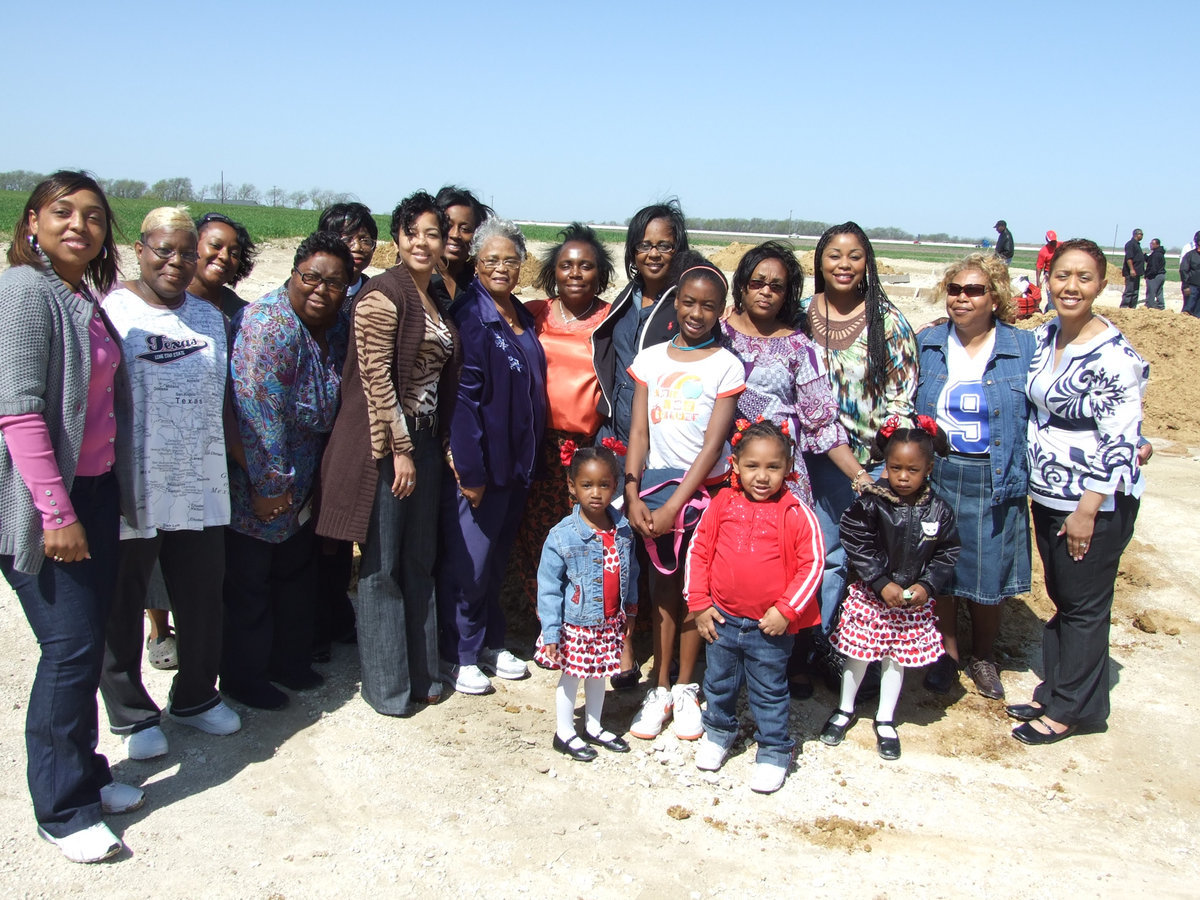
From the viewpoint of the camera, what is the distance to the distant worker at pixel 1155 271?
19.0 m

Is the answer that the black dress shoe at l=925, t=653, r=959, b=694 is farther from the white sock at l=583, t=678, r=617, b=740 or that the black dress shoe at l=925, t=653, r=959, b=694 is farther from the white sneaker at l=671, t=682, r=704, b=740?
the white sock at l=583, t=678, r=617, b=740

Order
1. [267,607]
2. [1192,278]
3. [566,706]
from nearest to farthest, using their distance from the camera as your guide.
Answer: [566,706] < [267,607] < [1192,278]

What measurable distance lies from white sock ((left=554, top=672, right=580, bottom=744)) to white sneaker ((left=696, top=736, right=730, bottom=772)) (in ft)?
1.72

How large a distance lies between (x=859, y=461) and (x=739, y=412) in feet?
2.14

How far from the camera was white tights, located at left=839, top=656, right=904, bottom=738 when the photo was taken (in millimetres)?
3963

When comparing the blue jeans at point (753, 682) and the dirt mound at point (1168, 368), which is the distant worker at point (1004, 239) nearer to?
the dirt mound at point (1168, 368)

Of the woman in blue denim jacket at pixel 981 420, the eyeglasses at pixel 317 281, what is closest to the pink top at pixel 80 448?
the eyeglasses at pixel 317 281

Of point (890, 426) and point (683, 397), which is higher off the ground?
point (683, 397)

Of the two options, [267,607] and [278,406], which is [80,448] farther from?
[267,607]

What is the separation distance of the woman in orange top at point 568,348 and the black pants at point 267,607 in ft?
3.84

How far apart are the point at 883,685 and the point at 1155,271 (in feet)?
62.7

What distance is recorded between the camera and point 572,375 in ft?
14.2

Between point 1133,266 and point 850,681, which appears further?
point 1133,266

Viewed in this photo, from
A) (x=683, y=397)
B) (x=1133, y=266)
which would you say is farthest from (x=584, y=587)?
Result: (x=1133, y=266)
